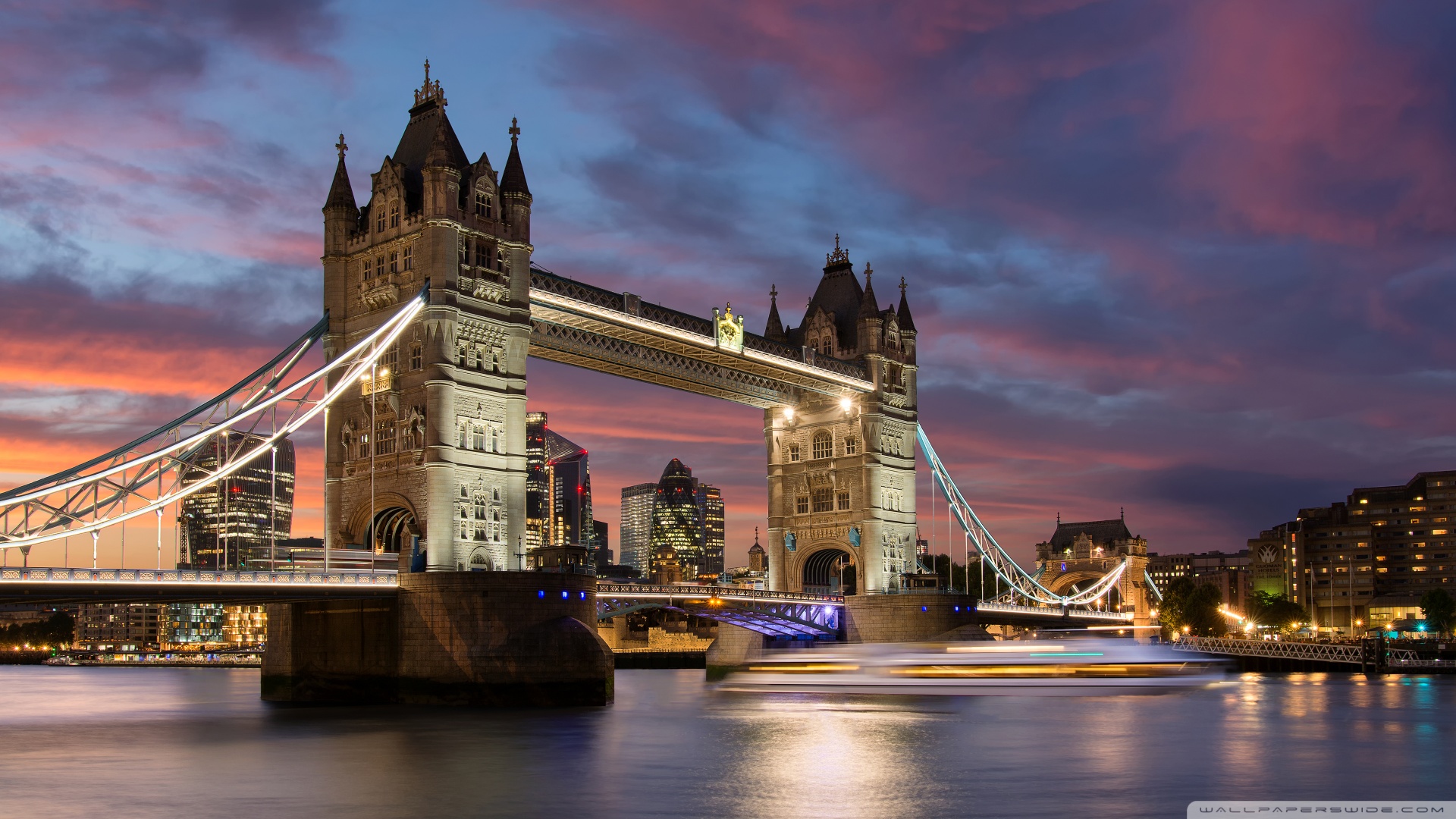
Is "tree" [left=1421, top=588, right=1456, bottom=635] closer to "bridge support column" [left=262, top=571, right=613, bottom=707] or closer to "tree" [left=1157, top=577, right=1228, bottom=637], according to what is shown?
"tree" [left=1157, top=577, right=1228, bottom=637]

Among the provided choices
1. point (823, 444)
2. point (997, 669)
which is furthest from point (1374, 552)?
point (997, 669)

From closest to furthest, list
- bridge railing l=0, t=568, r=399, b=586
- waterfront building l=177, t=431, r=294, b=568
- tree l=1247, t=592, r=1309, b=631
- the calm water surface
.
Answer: the calm water surface < bridge railing l=0, t=568, r=399, b=586 < waterfront building l=177, t=431, r=294, b=568 < tree l=1247, t=592, r=1309, b=631

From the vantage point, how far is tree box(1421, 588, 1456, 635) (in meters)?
126

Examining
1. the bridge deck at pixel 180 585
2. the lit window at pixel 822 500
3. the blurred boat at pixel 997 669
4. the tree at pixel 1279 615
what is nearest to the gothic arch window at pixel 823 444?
the lit window at pixel 822 500

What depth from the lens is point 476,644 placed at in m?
46.0

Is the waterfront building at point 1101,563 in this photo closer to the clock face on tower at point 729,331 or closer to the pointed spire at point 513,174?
the clock face on tower at point 729,331


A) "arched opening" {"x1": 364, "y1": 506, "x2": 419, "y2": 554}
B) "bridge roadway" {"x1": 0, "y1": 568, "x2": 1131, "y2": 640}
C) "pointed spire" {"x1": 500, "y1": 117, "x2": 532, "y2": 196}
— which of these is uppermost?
"pointed spire" {"x1": 500, "y1": 117, "x2": 532, "y2": 196}

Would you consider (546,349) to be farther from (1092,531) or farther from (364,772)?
(1092,531)

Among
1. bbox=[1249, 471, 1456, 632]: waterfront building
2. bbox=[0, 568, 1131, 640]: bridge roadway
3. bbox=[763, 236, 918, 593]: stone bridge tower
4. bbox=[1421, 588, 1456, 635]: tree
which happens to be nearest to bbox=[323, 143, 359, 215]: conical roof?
bbox=[0, 568, 1131, 640]: bridge roadway

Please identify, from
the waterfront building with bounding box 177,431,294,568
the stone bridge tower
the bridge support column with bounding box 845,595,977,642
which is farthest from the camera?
the stone bridge tower

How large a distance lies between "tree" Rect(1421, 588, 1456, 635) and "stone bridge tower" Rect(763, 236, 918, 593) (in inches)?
2831

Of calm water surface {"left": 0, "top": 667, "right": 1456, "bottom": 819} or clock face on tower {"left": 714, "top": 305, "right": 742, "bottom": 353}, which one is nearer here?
calm water surface {"left": 0, "top": 667, "right": 1456, "bottom": 819}

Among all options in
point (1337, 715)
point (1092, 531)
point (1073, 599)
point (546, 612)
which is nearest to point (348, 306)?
point (546, 612)

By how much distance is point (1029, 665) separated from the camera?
178 ft
